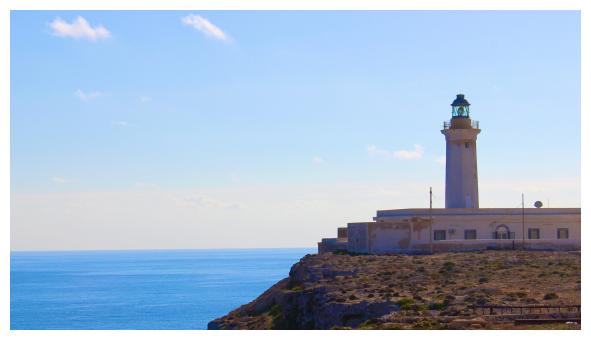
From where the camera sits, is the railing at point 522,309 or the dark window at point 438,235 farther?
the dark window at point 438,235

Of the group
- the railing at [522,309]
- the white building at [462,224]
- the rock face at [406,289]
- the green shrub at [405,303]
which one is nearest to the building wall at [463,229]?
the white building at [462,224]

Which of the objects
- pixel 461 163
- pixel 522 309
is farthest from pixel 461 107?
pixel 522 309

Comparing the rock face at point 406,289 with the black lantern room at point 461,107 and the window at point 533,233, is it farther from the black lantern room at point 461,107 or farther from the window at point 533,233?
the black lantern room at point 461,107

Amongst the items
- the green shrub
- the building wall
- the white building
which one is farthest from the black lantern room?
the green shrub

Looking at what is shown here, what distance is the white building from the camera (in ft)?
177

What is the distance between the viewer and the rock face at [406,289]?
110 ft

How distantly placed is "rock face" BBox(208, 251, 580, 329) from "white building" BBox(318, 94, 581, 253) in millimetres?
1916

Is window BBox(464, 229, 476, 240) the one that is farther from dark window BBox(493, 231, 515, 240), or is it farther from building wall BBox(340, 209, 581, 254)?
dark window BBox(493, 231, 515, 240)

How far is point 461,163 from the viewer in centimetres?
5894

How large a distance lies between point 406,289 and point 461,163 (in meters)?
20.9

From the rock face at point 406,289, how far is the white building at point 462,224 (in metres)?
1.92
